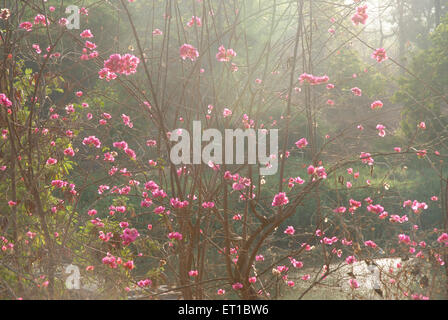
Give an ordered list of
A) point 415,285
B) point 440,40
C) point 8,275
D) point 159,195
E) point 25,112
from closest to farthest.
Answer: point 159,195 → point 8,275 → point 25,112 → point 415,285 → point 440,40

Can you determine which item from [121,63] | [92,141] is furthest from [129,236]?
[92,141]

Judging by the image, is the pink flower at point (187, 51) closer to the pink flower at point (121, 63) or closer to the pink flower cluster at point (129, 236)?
the pink flower at point (121, 63)

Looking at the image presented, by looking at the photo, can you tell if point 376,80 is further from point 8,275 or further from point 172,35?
point 8,275

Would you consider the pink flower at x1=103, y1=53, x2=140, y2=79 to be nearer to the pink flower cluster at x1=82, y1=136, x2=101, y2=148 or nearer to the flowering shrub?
the flowering shrub

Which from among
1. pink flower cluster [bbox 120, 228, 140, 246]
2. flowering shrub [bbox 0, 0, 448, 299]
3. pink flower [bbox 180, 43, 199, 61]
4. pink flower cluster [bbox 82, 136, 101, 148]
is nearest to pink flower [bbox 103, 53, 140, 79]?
flowering shrub [bbox 0, 0, 448, 299]

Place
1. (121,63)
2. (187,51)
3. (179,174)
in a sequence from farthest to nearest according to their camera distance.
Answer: (179,174) < (187,51) < (121,63)

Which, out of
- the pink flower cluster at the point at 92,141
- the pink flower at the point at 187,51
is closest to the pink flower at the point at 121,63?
the pink flower at the point at 187,51

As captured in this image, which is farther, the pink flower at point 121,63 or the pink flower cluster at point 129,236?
the pink flower cluster at point 129,236

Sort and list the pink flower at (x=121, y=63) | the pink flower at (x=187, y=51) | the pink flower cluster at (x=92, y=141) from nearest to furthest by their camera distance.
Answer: the pink flower at (x=121, y=63)
the pink flower at (x=187, y=51)
the pink flower cluster at (x=92, y=141)

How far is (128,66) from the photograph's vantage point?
237 centimetres

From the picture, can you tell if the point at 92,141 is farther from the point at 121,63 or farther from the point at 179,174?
the point at 121,63

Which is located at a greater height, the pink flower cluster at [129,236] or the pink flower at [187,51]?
the pink flower at [187,51]
